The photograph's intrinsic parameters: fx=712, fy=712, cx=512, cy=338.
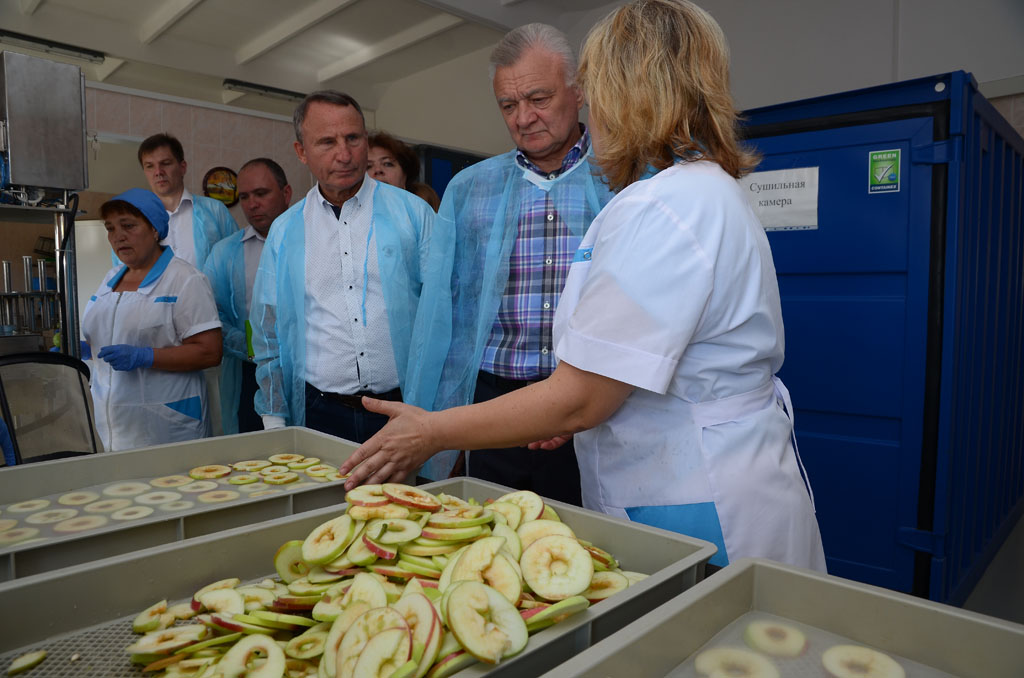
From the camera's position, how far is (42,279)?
7.41 feet

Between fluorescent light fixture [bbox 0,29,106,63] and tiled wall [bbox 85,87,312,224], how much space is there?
2.35 metres

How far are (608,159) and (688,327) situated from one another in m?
0.35

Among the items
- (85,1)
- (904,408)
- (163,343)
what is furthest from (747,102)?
(85,1)

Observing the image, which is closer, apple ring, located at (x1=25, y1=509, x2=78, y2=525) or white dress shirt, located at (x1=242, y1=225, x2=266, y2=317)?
apple ring, located at (x1=25, y1=509, x2=78, y2=525)

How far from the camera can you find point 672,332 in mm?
1084

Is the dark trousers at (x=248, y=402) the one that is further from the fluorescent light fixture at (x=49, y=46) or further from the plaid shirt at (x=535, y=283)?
the fluorescent light fixture at (x=49, y=46)

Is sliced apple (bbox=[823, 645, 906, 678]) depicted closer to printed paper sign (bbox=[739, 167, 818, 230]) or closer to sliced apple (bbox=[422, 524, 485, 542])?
sliced apple (bbox=[422, 524, 485, 542])

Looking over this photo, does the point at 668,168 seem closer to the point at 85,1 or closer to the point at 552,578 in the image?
the point at 552,578

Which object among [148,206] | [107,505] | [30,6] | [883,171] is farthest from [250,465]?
[30,6]

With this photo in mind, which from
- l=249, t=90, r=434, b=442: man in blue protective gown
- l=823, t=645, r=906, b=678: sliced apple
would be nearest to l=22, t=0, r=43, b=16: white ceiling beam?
l=249, t=90, r=434, b=442: man in blue protective gown

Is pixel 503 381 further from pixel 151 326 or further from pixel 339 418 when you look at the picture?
pixel 151 326

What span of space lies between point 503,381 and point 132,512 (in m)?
0.98

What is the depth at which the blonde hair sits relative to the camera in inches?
45.9

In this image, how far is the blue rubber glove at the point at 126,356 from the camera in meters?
2.60
